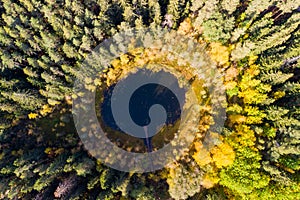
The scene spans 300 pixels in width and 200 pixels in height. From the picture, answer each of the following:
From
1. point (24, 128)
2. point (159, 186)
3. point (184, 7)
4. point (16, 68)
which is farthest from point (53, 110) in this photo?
point (184, 7)

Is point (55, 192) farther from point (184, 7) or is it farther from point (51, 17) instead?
point (184, 7)

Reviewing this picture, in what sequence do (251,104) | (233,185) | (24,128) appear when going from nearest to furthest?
(233,185) < (251,104) < (24,128)

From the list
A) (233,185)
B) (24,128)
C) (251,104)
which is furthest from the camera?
(24,128)

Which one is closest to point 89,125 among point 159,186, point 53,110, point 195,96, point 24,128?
point 53,110

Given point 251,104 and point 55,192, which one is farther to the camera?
point 251,104

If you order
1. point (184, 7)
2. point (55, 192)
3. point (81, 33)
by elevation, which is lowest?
point (55, 192)

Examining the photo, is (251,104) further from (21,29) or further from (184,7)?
(21,29)

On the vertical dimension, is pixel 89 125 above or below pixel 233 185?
above
